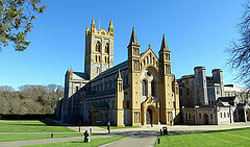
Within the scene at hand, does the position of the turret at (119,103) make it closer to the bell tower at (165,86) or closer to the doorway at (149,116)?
the doorway at (149,116)

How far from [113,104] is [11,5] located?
3498 cm

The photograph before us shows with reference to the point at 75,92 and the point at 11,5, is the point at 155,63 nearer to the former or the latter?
the point at 75,92

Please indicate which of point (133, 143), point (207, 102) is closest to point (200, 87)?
point (207, 102)

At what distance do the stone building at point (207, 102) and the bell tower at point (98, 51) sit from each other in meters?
29.9

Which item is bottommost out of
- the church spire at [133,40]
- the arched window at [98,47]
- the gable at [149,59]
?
the gable at [149,59]

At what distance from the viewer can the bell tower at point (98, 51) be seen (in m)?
73.4

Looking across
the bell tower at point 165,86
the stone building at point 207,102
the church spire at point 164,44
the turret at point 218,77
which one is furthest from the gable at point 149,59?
the turret at point 218,77

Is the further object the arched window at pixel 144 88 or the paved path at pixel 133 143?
the arched window at pixel 144 88

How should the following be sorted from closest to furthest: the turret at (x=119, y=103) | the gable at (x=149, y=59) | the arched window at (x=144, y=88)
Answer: the turret at (x=119, y=103)
the arched window at (x=144, y=88)
the gable at (x=149, y=59)

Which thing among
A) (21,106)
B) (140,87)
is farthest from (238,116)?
(21,106)

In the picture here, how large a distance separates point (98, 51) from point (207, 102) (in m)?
44.2

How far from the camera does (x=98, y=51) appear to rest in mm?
76312

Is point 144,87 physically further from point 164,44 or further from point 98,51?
point 98,51

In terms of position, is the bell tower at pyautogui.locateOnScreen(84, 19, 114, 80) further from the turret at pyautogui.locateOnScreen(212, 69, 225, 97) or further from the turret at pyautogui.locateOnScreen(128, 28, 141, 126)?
the turret at pyautogui.locateOnScreen(212, 69, 225, 97)
